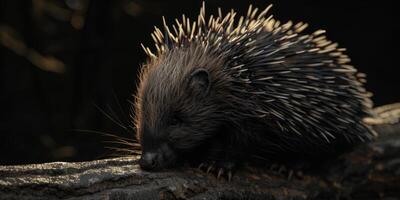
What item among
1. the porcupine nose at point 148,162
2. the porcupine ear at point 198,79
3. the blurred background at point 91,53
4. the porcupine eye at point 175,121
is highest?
the blurred background at point 91,53

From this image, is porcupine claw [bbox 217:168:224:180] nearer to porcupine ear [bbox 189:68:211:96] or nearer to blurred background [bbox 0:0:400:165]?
porcupine ear [bbox 189:68:211:96]

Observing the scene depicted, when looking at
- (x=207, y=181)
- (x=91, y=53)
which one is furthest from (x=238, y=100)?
(x=91, y=53)

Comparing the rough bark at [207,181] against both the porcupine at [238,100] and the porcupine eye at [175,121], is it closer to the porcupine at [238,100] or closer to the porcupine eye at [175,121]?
the porcupine at [238,100]

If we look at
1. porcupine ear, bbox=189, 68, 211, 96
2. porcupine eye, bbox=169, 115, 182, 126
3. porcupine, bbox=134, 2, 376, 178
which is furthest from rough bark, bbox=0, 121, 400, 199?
porcupine ear, bbox=189, 68, 211, 96

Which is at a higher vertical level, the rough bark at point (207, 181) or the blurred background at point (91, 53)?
the blurred background at point (91, 53)

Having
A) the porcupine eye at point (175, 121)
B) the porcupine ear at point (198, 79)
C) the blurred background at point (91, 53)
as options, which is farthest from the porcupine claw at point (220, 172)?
the blurred background at point (91, 53)

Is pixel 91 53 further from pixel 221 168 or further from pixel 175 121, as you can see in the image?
pixel 221 168

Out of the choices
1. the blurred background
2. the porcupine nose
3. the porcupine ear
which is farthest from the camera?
the blurred background
